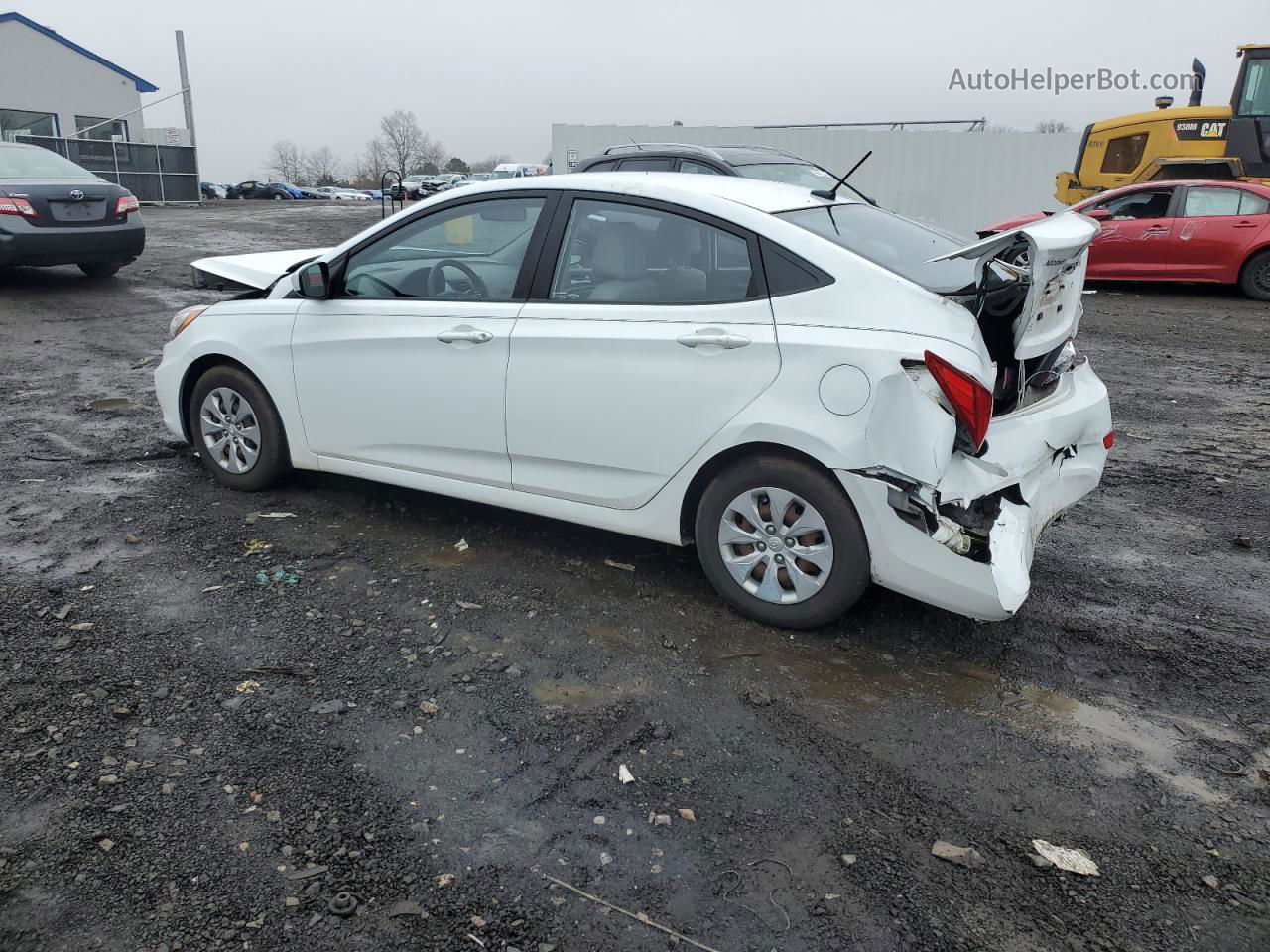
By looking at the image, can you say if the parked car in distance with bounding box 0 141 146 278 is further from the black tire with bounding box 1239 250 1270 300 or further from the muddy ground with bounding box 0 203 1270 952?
the black tire with bounding box 1239 250 1270 300

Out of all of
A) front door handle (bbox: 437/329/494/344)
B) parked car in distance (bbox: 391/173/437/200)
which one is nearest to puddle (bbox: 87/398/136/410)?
front door handle (bbox: 437/329/494/344)

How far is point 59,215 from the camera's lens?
35.8 feet

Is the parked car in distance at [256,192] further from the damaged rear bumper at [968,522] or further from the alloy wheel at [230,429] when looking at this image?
the damaged rear bumper at [968,522]

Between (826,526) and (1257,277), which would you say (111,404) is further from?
(1257,277)

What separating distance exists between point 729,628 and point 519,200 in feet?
6.79

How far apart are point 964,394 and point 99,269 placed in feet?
40.4

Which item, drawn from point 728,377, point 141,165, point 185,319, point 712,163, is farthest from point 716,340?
point 141,165

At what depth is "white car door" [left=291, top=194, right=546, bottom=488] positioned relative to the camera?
168 inches

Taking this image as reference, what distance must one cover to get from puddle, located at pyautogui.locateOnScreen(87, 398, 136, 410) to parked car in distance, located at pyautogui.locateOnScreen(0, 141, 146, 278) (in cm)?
473

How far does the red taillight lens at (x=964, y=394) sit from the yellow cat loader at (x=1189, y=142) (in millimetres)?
14696

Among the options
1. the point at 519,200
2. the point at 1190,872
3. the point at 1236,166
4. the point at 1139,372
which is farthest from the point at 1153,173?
the point at 1190,872

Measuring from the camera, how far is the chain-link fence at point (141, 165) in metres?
26.8

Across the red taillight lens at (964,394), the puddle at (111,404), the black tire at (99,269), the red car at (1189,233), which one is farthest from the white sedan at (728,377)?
the red car at (1189,233)

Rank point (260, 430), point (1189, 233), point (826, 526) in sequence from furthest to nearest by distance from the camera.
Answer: point (1189, 233), point (260, 430), point (826, 526)
